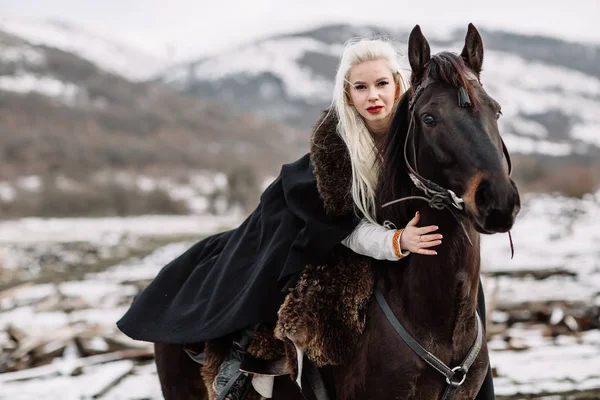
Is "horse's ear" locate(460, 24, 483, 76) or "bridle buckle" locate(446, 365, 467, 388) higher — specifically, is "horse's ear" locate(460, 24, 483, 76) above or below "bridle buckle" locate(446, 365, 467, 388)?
above

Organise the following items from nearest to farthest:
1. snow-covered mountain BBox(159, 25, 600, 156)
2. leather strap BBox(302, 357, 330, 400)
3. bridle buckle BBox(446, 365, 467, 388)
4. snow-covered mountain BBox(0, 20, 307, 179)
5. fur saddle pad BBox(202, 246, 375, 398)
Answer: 1. bridle buckle BBox(446, 365, 467, 388)
2. fur saddle pad BBox(202, 246, 375, 398)
3. leather strap BBox(302, 357, 330, 400)
4. snow-covered mountain BBox(0, 20, 307, 179)
5. snow-covered mountain BBox(159, 25, 600, 156)

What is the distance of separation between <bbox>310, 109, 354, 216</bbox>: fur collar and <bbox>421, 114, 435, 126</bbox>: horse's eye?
1.76 feet

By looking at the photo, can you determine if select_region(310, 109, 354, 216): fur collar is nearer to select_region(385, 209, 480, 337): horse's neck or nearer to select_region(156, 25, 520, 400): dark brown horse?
select_region(156, 25, 520, 400): dark brown horse

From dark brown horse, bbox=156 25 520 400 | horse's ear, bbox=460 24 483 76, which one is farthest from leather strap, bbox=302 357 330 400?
horse's ear, bbox=460 24 483 76

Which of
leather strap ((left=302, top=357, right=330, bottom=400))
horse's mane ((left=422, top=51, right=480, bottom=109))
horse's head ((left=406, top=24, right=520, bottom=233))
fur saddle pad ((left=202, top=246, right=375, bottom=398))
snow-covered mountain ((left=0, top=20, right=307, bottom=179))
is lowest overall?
snow-covered mountain ((left=0, top=20, right=307, bottom=179))

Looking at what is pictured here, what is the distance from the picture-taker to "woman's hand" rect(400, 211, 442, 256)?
7.61ft

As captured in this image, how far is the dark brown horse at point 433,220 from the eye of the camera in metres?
2.16

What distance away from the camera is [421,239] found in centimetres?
232

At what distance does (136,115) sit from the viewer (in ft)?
352

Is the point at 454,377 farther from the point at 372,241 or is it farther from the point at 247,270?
the point at 247,270

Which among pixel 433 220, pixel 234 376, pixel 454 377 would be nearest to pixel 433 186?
pixel 433 220

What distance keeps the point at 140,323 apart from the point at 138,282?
33.7 feet

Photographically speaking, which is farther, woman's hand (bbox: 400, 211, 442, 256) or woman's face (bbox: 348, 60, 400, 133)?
woman's face (bbox: 348, 60, 400, 133)

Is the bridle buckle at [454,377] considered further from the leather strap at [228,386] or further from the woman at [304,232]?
the leather strap at [228,386]
